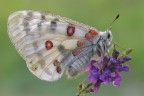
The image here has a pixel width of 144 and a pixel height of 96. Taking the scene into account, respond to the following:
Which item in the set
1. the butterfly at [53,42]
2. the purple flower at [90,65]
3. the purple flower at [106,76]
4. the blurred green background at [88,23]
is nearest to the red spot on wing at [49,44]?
the butterfly at [53,42]

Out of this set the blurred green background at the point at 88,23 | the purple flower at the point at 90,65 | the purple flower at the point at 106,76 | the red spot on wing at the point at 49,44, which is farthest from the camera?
the blurred green background at the point at 88,23

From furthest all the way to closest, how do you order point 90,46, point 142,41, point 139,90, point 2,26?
point 2,26, point 142,41, point 139,90, point 90,46

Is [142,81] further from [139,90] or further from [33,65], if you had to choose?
[33,65]

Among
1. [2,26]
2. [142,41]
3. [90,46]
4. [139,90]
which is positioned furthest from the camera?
[2,26]

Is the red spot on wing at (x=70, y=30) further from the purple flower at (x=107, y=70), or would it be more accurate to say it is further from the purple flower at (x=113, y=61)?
the purple flower at (x=113, y=61)

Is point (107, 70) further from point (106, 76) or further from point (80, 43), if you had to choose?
point (80, 43)

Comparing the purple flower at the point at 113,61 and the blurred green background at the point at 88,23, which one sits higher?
the blurred green background at the point at 88,23

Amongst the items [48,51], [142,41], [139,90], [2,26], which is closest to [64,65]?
[48,51]

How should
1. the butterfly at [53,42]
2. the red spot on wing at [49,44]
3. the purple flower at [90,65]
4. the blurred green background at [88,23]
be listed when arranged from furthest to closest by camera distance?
the blurred green background at [88,23] → the red spot on wing at [49,44] → the butterfly at [53,42] → the purple flower at [90,65]

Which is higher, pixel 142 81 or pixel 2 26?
pixel 2 26
